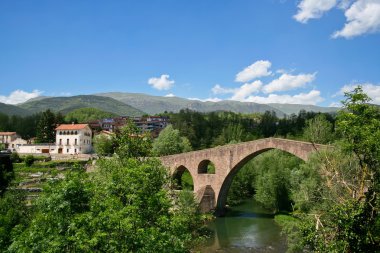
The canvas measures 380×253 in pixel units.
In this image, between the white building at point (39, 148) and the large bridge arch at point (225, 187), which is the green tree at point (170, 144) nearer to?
the large bridge arch at point (225, 187)

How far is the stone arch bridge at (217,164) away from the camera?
3562cm

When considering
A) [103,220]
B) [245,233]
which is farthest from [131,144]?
[245,233]

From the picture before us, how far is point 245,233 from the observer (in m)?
29.6

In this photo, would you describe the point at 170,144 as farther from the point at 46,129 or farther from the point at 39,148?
the point at 46,129

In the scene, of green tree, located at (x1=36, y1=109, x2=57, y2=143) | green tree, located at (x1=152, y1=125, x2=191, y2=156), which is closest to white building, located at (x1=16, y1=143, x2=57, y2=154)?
green tree, located at (x1=36, y1=109, x2=57, y2=143)

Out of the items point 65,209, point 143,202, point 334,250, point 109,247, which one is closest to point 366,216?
point 334,250

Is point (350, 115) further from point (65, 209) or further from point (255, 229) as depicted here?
point (255, 229)

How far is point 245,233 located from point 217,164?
946cm

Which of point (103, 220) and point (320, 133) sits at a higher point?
point (320, 133)

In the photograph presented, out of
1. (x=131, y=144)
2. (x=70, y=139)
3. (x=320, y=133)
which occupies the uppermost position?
(x=320, y=133)

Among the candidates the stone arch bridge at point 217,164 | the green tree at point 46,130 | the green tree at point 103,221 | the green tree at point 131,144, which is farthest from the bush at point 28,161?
the green tree at point 103,221

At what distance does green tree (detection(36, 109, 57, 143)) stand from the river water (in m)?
44.4

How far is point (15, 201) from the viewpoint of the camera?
1923 cm

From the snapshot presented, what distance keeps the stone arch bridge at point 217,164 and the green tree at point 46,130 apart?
126 ft
